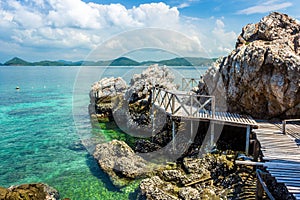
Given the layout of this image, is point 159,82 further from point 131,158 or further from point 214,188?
point 214,188

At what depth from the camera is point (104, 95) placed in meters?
26.9

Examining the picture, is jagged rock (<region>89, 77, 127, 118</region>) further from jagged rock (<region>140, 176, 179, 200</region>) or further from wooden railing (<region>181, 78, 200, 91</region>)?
jagged rock (<region>140, 176, 179, 200</region>)

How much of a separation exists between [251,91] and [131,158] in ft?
27.2

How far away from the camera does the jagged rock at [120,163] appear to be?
12.9m

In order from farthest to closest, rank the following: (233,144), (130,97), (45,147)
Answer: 1. (130,97)
2. (45,147)
3. (233,144)

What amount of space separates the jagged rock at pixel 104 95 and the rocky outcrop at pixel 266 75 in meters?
12.9

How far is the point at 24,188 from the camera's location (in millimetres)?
10938

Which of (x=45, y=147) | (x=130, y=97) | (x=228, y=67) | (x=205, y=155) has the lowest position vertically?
Result: (x=45, y=147)

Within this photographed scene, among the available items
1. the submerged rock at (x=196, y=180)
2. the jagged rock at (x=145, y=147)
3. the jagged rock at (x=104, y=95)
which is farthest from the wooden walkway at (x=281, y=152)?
the jagged rock at (x=104, y=95)

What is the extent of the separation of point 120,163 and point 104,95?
1453 centimetres

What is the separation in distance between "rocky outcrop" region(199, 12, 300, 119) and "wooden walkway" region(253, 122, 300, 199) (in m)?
1.47

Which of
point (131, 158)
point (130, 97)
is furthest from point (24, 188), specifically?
point (130, 97)

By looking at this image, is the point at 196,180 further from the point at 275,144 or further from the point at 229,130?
the point at 229,130

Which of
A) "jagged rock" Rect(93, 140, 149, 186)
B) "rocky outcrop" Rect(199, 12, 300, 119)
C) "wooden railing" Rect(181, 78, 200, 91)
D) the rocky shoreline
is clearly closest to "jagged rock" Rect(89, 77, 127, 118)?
the rocky shoreline
